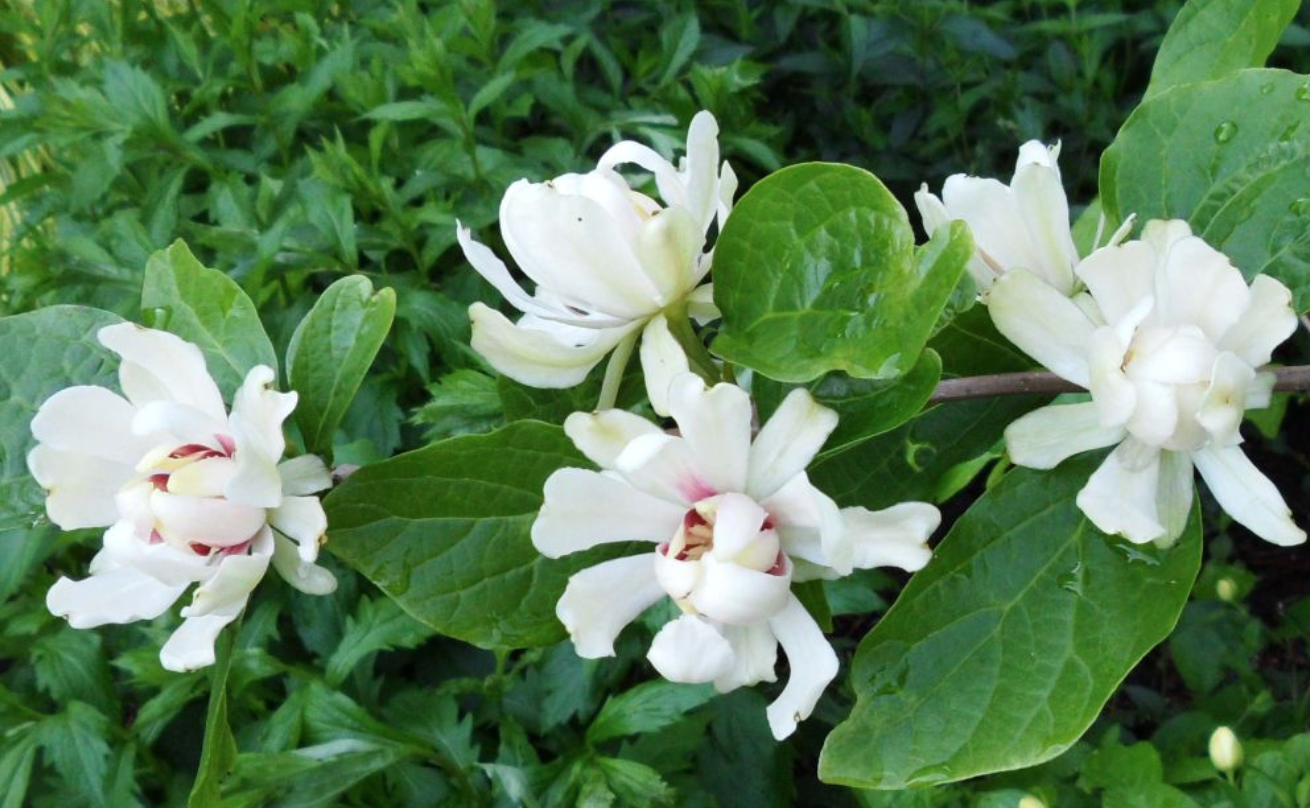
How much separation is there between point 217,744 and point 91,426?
0.44 ft

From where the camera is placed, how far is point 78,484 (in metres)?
0.45

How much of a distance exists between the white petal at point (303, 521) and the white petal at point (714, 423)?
5.3 inches

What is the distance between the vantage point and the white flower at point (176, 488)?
42cm

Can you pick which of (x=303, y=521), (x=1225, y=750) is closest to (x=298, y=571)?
(x=303, y=521)

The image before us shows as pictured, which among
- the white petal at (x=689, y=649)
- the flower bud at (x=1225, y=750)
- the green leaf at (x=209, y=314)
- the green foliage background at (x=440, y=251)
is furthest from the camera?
the green foliage background at (x=440, y=251)

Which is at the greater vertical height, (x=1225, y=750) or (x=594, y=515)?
(x=594, y=515)

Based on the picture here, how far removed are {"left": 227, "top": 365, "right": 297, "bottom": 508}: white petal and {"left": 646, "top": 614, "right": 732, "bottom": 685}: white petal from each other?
0.15m

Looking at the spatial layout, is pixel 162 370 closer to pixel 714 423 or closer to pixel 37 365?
pixel 37 365

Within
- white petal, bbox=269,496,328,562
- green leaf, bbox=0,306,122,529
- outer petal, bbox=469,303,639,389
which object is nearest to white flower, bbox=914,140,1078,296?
outer petal, bbox=469,303,639,389

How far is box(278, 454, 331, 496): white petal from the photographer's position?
450 mm

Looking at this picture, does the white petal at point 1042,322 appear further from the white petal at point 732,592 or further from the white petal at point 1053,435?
the white petal at point 732,592

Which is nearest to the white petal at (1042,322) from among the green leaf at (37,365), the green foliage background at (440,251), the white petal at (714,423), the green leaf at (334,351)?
the white petal at (714,423)

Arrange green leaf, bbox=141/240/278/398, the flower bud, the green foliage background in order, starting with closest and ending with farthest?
green leaf, bbox=141/240/278/398 → the flower bud → the green foliage background

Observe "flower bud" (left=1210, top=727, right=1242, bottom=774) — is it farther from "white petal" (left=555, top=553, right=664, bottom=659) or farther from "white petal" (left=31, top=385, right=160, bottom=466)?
"white petal" (left=31, top=385, right=160, bottom=466)
